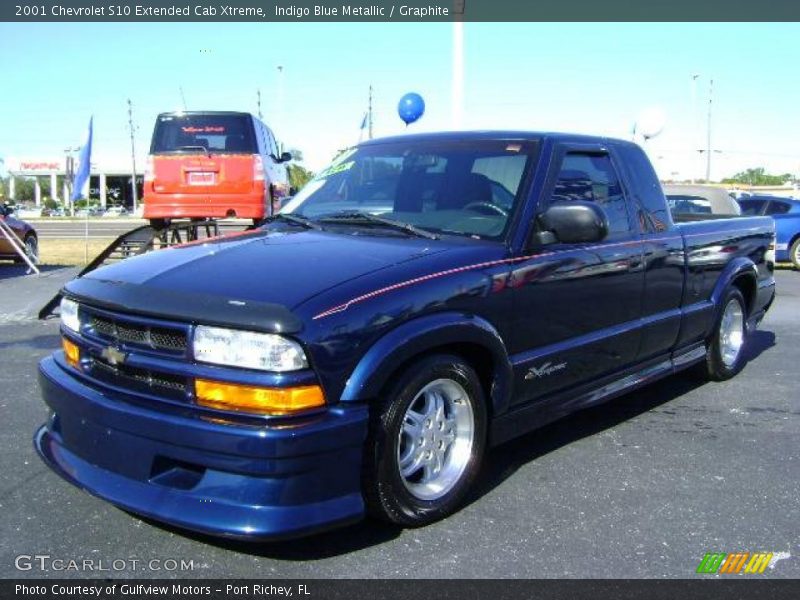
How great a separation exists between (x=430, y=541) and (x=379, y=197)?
6.33 ft

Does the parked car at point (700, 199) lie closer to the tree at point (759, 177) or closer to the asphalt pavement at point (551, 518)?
the asphalt pavement at point (551, 518)

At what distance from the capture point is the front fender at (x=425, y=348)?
2.98m

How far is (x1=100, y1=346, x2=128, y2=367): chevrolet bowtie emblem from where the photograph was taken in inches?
122

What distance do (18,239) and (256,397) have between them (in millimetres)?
12919

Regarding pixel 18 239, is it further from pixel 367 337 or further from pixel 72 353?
pixel 367 337

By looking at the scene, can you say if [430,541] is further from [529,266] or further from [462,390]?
Result: [529,266]

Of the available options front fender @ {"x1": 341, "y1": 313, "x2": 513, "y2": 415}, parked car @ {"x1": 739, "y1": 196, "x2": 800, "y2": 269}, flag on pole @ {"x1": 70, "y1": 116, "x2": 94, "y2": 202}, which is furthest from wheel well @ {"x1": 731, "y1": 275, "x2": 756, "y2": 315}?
flag on pole @ {"x1": 70, "y1": 116, "x2": 94, "y2": 202}

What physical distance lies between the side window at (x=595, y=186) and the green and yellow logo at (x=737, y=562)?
1927 millimetres

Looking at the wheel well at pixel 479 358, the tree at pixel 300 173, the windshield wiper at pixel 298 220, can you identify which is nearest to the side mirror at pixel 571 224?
the wheel well at pixel 479 358

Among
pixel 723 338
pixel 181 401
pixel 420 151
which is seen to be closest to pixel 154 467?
pixel 181 401

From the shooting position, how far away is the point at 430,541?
3270 millimetres

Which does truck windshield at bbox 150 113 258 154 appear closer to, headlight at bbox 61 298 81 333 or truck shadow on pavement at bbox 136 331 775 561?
truck shadow on pavement at bbox 136 331 775 561

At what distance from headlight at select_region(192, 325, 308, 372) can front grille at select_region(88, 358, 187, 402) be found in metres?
0.16

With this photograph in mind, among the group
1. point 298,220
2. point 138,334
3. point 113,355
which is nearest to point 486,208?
point 298,220
